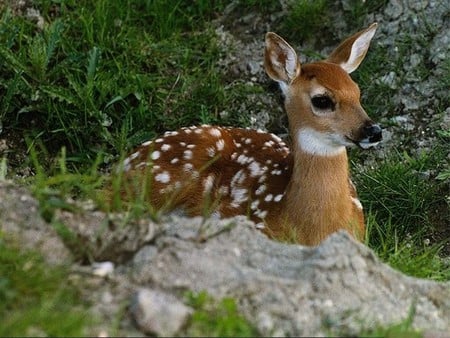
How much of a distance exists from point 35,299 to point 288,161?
2822 mm

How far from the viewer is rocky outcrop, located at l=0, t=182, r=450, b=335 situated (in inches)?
137

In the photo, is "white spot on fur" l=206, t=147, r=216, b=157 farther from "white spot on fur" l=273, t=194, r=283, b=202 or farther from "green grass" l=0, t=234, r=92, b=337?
"green grass" l=0, t=234, r=92, b=337

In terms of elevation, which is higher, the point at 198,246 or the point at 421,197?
the point at 198,246

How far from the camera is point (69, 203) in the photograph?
151 inches

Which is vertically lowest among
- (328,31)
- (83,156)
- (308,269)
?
(83,156)

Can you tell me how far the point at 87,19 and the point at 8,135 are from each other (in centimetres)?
96

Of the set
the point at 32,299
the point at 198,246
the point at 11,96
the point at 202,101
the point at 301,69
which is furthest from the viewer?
the point at 202,101

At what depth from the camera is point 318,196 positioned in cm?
551

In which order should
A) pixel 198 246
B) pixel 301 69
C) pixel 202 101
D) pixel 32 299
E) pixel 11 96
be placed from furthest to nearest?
1. pixel 202 101
2. pixel 11 96
3. pixel 301 69
4. pixel 198 246
5. pixel 32 299

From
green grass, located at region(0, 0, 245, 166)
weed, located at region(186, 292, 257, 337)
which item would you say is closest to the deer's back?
green grass, located at region(0, 0, 245, 166)

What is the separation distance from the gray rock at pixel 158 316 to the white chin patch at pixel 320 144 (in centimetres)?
234

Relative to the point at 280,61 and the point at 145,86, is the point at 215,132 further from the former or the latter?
the point at 145,86

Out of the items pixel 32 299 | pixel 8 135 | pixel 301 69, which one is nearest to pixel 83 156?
pixel 8 135

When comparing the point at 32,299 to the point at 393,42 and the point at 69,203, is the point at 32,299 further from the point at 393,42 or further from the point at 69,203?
the point at 393,42
